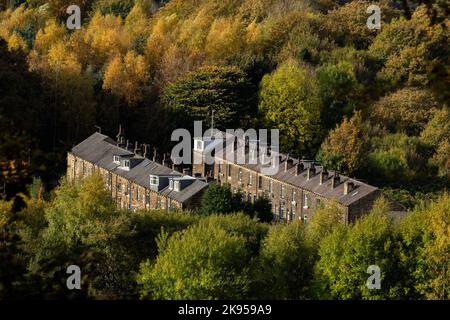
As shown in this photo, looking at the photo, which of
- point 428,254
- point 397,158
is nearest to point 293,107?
point 397,158

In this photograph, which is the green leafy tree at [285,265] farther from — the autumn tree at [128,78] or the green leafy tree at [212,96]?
the autumn tree at [128,78]

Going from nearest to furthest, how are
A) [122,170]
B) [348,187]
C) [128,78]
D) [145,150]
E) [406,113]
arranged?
[348,187]
[122,170]
[145,150]
[406,113]
[128,78]

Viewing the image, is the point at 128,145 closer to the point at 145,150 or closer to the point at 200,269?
Answer: the point at 145,150

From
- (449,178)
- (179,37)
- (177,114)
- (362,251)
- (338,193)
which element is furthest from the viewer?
(179,37)

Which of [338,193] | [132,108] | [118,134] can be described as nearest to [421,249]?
[338,193]

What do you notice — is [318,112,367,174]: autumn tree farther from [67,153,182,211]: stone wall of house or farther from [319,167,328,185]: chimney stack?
[67,153,182,211]: stone wall of house

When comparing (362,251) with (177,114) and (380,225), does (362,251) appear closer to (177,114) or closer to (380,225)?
(380,225)

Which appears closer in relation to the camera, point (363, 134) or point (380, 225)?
point (380, 225)
